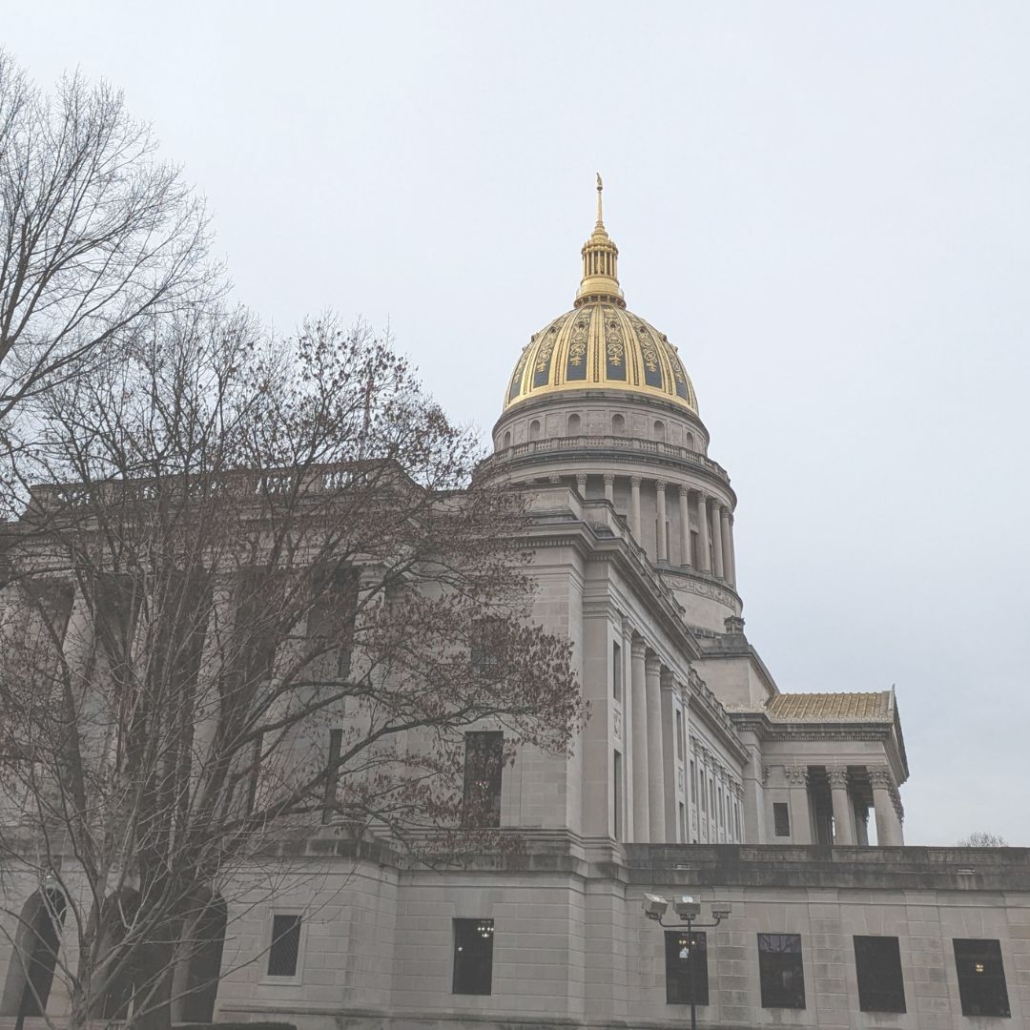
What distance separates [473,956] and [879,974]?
39.4 feet

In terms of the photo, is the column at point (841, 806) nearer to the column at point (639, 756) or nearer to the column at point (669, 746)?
the column at point (669, 746)

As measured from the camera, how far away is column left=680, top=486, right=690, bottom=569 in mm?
75188

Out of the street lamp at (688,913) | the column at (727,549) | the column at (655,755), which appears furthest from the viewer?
the column at (727,549)

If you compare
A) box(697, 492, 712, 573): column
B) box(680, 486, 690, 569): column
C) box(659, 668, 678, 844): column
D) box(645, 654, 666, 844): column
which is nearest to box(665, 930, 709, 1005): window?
box(645, 654, 666, 844): column

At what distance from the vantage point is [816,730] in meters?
72.4

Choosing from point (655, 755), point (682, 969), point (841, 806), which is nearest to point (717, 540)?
point (841, 806)

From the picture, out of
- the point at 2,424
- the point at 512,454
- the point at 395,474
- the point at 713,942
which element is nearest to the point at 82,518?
the point at 2,424

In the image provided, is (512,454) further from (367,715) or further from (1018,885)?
(1018,885)

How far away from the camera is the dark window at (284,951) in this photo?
29906 mm

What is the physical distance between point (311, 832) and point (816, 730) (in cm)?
5017

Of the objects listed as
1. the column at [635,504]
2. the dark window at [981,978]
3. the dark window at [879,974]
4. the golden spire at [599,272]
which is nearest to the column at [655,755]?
the dark window at [879,974]

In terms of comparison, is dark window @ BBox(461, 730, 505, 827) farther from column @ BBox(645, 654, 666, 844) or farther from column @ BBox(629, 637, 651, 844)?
column @ BBox(645, 654, 666, 844)

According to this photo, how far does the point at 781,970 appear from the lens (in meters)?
32.7

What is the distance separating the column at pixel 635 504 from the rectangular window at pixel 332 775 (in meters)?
42.1
